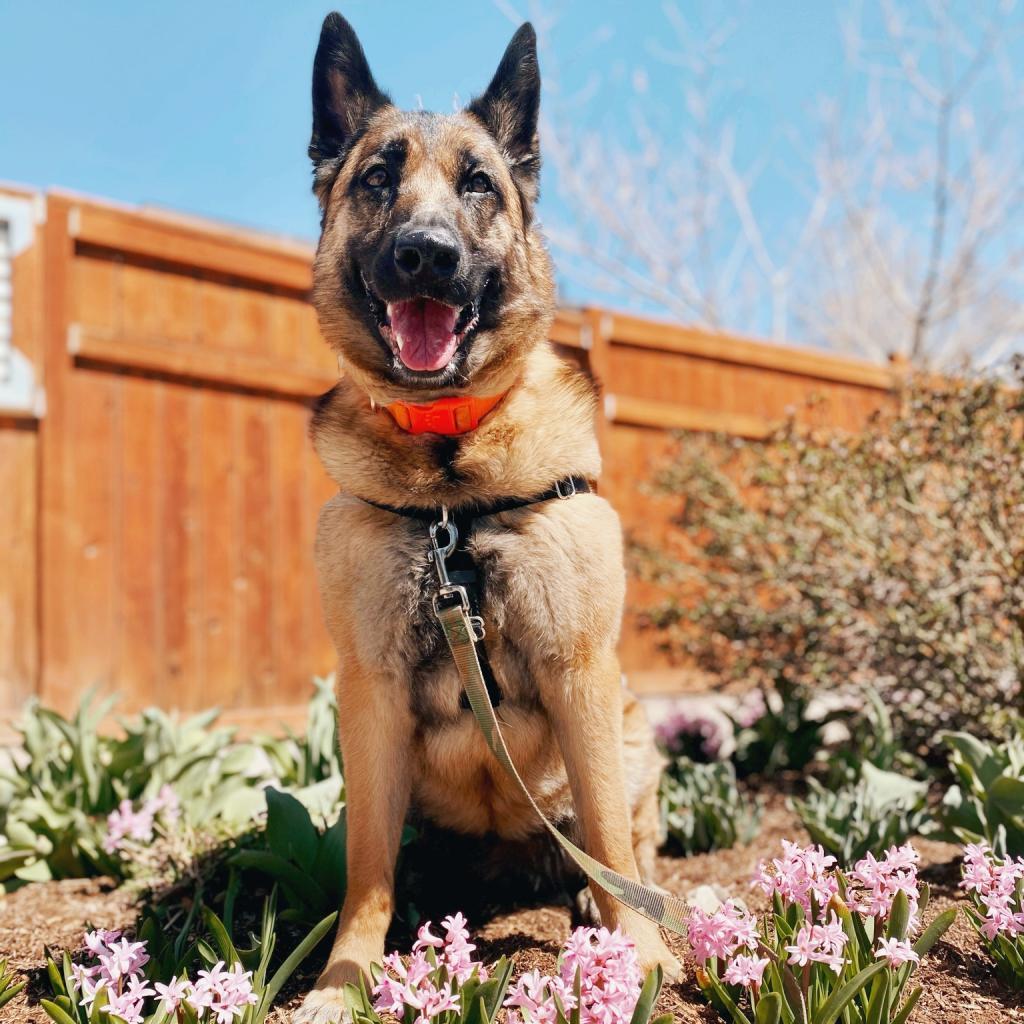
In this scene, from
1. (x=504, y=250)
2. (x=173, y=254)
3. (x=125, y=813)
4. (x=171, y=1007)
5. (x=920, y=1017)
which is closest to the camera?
(x=171, y=1007)

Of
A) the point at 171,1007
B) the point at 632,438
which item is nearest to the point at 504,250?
the point at 171,1007

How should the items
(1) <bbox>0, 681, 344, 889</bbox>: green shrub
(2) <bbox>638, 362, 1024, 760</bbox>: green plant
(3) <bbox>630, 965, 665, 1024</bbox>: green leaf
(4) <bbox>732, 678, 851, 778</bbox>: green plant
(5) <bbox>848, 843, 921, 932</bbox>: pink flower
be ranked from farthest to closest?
1. (4) <bbox>732, 678, 851, 778</bbox>: green plant
2. (2) <bbox>638, 362, 1024, 760</bbox>: green plant
3. (1) <bbox>0, 681, 344, 889</bbox>: green shrub
4. (5) <bbox>848, 843, 921, 932</bbox>: pink flower
5. (3) <bbox>630, 965, 665, 1024</bbox>: green leaf

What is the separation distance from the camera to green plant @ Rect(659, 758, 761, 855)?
135 inches

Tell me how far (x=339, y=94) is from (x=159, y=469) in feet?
11.3

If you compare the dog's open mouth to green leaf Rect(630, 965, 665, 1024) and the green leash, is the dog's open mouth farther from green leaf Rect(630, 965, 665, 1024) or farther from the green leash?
green leaf Rect(630, 965, 665, 1024)

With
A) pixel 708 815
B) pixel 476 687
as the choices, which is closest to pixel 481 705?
pixel 476 687

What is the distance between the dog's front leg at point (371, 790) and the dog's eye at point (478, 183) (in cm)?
131

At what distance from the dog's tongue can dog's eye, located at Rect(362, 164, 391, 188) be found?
0.43 meters

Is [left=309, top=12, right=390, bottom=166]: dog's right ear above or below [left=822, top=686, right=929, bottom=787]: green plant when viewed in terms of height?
above

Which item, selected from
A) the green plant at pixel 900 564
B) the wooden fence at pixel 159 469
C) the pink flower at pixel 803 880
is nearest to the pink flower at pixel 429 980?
the pink flower at pixel 803 880

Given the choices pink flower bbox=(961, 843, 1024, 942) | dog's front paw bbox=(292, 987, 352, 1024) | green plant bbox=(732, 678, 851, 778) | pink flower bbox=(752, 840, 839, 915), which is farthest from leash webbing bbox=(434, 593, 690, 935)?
green plant bbox=(732, 678, 851, 778)

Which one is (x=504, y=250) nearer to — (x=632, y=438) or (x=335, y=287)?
(x=335, y=287)

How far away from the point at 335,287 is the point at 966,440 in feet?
8.49

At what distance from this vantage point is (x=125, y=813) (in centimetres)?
300
